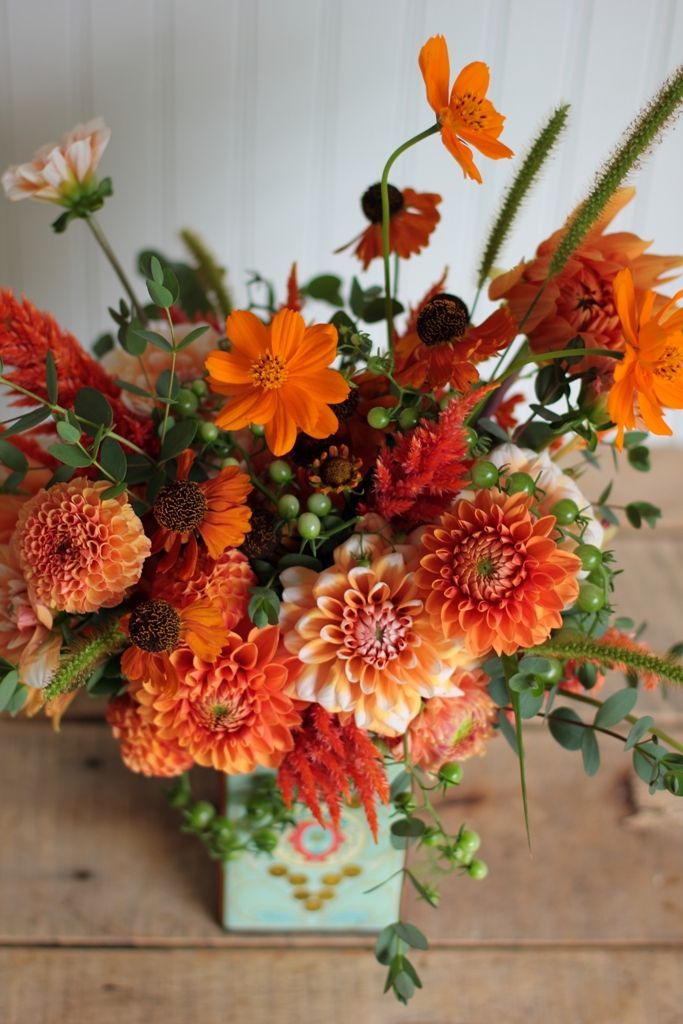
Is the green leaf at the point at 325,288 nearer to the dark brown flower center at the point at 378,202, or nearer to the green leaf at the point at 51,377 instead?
the dark brown flower center at the point at 378,202

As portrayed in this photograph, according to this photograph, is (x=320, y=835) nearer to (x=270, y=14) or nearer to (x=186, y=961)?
(x=186, y=961)

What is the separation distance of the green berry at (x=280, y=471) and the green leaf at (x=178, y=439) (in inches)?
2.1

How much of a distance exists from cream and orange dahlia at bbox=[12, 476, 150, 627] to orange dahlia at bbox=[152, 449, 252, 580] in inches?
0.9

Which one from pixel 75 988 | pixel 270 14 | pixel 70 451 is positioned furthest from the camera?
pixel 270 14

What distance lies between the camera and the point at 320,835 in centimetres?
71

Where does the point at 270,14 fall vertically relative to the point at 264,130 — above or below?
above

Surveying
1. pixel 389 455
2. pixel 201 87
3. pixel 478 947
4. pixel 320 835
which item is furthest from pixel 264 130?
pixel 478 947

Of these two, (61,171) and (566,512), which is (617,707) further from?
(61,171)

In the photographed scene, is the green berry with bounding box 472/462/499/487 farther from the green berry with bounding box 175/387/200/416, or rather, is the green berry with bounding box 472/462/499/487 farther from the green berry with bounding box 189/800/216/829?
the green berry with bounding box 189/800/216/829

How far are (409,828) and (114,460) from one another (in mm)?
330

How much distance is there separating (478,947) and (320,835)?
0.18m

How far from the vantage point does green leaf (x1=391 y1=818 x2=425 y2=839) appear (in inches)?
25.0

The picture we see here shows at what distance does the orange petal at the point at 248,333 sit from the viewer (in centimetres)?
52

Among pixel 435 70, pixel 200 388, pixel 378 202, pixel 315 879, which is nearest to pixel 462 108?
pixel 435 70
